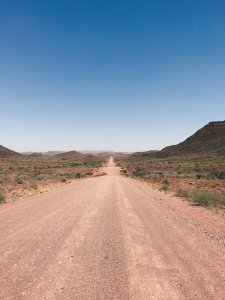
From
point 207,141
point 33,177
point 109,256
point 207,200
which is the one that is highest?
point 207,141

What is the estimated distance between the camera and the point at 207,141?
15238cm

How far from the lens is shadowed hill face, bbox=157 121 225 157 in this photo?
133000 millimetres

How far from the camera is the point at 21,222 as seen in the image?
41.8 ft

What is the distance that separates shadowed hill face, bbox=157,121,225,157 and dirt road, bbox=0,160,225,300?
362 feet

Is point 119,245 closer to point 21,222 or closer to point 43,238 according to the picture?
point 43,238

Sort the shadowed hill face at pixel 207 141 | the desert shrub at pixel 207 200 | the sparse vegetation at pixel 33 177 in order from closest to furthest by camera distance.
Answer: the desert shrub at pixel 207 200
the sparse vegetation at pixel 33 177
the shadowed hill face at pixel 207 141

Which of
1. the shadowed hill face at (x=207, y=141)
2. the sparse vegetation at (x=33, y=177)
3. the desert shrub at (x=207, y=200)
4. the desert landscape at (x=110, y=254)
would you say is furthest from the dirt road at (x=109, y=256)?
the shadowed hill face at (x=207, y=141)

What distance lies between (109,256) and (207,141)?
494ft

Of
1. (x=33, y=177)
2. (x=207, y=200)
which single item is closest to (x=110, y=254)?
(x=207, y=200)

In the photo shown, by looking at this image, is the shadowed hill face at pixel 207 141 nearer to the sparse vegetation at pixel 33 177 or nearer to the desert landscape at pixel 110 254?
the sparse vegetation at pixel 33 177

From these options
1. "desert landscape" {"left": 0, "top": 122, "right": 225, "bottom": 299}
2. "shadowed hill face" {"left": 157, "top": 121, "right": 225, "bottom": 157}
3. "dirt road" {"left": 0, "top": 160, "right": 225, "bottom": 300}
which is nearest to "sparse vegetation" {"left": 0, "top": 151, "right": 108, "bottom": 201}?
"desert landscape" {"left": 0, "top": 122, "right": 225, "bottom": 299}

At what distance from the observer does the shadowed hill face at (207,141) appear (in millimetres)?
133000

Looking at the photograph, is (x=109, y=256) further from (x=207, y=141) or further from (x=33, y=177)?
(x=207, y=141)

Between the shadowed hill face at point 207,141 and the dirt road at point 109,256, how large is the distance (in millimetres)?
110397
